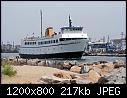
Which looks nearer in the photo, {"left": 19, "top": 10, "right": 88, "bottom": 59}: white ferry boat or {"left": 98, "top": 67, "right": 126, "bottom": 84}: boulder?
{"left": 98, "top": 67, "right": 126, "bottom": 84}: boulder

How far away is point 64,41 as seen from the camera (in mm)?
56688

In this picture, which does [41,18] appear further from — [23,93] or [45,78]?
[23,93]

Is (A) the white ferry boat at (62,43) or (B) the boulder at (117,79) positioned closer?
(B) the boulder at (117,79)

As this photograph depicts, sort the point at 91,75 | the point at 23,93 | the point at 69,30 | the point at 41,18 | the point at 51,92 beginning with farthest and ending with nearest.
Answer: the point at 41,18 → the point at 69,30 → the point at 91,75 → the point at 51,92 → the point at 23,93

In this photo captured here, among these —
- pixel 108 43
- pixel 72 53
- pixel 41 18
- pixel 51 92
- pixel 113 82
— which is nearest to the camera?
pixel 51 92

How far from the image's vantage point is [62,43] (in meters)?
56.9

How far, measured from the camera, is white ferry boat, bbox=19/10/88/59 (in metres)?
55.8

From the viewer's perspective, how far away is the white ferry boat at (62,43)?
55.8 m

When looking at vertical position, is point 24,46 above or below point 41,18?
below

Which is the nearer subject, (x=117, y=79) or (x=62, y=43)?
(x=117, y=79)

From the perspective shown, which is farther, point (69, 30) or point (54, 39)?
point (54, 39)

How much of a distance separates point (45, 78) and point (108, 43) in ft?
371

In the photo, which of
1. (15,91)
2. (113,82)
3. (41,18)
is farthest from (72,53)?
(15,91)

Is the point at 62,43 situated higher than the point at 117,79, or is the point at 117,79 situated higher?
the point at 117,79
